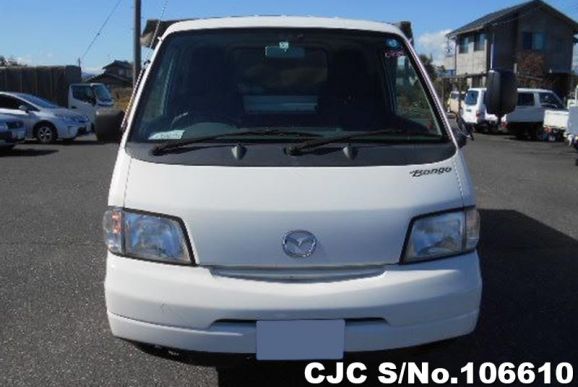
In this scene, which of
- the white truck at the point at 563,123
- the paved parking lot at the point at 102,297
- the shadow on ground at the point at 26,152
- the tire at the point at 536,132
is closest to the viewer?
the paved parking lot at the point at 102,297

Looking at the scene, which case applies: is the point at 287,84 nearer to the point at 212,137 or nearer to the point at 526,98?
the point at 212,137

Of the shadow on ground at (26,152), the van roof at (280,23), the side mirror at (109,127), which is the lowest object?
the shadow on ground at (26,152)

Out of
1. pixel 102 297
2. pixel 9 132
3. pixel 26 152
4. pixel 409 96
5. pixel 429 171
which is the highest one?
pixel 409 96

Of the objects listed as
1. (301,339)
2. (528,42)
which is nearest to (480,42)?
(528,42)

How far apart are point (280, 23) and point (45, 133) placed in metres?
16.1

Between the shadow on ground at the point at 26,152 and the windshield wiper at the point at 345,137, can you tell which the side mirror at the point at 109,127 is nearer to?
the windshield wiper at the point at 345,137

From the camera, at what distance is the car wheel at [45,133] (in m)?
18.6

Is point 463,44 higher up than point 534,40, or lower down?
lower down

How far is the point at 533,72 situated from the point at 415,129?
148 feet

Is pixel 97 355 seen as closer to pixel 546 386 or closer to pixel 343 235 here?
pixel 343 235

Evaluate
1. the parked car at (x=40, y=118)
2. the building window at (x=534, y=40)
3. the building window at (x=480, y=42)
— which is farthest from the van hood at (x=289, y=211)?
the building window at (x=534, y=40)

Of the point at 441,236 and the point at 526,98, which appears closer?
the point at 441,236

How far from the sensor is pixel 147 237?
3049 mm

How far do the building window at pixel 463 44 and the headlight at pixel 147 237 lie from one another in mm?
51940
